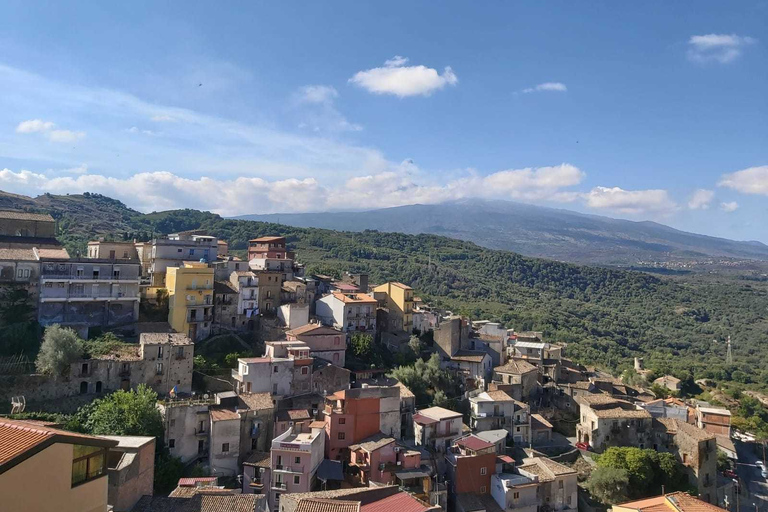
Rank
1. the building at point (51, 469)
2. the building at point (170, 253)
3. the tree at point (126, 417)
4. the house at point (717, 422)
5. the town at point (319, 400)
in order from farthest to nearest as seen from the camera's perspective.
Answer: the house at point (717, 422)
the building at point (170, 253)
the town at point (319, 400)
the tree at point (126, 417)
the building at point (51, 469)

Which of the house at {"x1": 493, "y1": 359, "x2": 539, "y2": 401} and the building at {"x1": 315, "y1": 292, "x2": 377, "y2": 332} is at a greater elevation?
the building at {"x1": 315, "y1": 292, "x2": 377, "y2": 332}

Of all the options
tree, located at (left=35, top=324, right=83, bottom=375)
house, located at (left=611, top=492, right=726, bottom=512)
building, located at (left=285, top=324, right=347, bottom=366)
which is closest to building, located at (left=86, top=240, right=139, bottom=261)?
tree, located at (left=35, top=324, right=83, bottom=375)

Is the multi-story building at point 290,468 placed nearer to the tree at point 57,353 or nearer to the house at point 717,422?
the tree at point 57,353

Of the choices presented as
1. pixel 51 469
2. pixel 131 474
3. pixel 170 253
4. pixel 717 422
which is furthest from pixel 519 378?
pixel 51 469

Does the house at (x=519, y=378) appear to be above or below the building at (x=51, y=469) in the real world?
below

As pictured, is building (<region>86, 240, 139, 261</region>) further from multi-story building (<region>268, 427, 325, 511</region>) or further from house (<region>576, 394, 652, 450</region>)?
house (<region>576, 394, 652, 450</region>)

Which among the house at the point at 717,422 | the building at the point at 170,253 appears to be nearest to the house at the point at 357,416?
the building at the point at 170,253

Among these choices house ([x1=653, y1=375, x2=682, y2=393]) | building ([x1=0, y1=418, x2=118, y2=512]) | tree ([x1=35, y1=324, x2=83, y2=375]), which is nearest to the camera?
building ([x1=0, y1=418, x2=118, y2=512])
